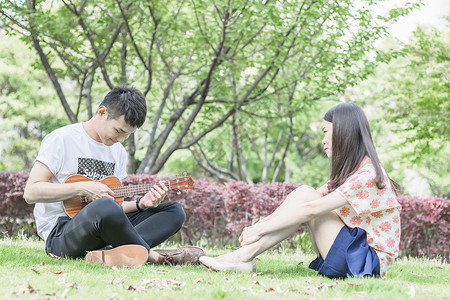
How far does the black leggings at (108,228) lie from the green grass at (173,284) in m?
0.13

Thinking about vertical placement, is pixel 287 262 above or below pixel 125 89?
below

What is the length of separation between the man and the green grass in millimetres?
137

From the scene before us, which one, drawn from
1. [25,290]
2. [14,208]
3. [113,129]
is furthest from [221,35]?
[25,290]

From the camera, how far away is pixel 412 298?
2525mm

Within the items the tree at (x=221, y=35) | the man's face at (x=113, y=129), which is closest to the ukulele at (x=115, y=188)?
the man's face at (x=113, y=129)

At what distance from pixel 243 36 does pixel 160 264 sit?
4660 millimetres

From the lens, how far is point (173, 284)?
2.71 m

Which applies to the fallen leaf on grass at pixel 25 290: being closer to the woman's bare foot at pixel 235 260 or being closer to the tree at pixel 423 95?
the woman's bare foot at pixel 235 260

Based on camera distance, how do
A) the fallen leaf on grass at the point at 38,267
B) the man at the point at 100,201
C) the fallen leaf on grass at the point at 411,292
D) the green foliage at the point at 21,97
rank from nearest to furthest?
the fallen leaf on grass at the point at 411,292, the fallen leaf on grass at the point at 38,267, the man at the point at 100,201, the green foliage at the point at 21,97

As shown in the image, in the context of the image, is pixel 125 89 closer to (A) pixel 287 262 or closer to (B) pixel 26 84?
(A) pixel 287 262

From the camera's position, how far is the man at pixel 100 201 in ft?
10.7

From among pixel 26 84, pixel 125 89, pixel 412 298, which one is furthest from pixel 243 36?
pixel 26 84

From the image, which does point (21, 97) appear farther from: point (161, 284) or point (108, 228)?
point (161, 284)

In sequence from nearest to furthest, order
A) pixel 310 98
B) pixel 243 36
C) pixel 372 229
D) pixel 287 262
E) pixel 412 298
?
pixel 412 298
pixel 372 229
pixel 287 262
pixel 243 36
pixel 310 98
